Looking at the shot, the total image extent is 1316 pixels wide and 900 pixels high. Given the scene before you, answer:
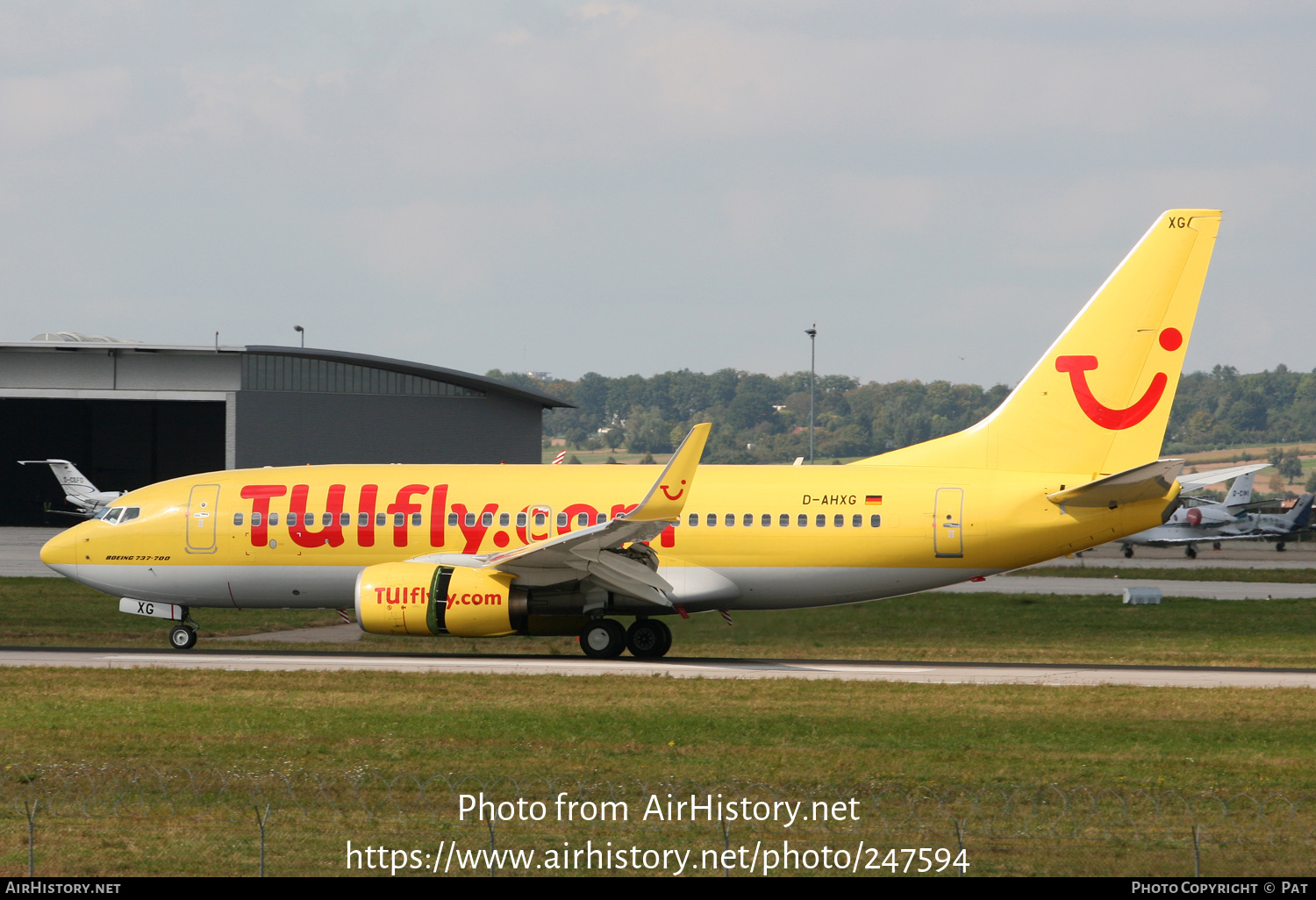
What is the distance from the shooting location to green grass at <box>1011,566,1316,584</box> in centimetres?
5587

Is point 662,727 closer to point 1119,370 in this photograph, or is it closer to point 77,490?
point 1119,370

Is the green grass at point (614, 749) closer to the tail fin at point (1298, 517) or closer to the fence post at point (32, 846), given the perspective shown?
the fence post at point (32, 846)

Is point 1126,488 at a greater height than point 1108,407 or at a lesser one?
lesser

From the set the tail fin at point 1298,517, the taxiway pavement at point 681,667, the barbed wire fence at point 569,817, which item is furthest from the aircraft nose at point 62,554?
the tail fin at point 1298,517

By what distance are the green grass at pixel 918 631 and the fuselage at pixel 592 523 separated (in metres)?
2.03

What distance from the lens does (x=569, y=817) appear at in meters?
13.2

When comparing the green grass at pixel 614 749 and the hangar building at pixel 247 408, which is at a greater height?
the hangar building at pixel 247 408

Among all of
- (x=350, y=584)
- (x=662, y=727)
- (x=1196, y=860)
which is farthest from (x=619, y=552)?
(x=1196, y=860)

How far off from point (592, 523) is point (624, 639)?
2511mm

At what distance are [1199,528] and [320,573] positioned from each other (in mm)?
59573

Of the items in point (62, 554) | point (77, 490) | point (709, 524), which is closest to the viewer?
point (709, 524)

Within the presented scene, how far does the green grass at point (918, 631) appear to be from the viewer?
30.0m

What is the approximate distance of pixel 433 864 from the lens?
37.7 feet

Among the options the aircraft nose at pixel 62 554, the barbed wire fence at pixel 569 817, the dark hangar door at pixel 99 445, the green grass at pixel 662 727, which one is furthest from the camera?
→ the dark hangar door at pixel 99 445
